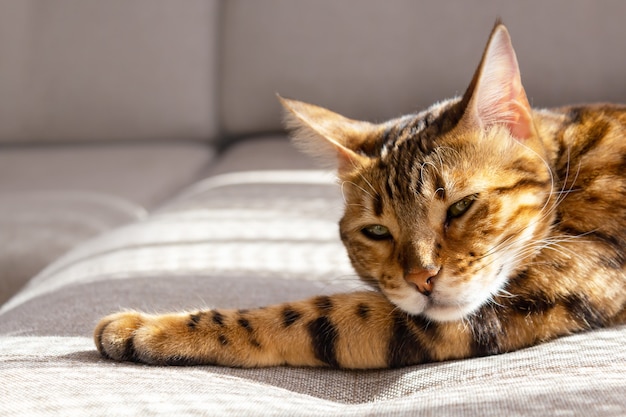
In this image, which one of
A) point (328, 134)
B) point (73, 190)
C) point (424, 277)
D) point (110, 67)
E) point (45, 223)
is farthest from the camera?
point (110, 67)

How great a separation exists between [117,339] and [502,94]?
23.3 inches

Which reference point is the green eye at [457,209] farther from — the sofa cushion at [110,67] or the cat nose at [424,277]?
the sofa cushion at [110,67]

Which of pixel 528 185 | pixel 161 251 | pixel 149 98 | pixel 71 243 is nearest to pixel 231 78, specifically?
pixel 149 98

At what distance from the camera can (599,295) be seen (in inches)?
36.4

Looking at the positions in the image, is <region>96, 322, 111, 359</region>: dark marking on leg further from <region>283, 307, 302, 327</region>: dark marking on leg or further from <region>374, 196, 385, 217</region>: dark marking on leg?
<region>374, 196, 385, 217</region>: dark marking on leg

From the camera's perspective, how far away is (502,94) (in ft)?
3.21

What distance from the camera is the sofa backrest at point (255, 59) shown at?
2.28m

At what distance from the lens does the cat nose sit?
891 mm

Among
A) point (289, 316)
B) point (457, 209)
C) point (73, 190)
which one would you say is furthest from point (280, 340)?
point (73, 190)

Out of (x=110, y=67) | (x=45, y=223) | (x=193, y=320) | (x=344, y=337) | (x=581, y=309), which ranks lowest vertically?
(x=581, y=309)

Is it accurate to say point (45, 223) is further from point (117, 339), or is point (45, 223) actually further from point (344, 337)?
point (344, 337)

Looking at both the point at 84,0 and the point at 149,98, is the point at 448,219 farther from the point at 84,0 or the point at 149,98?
the point at 84,0

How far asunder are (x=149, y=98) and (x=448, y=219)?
2.06m

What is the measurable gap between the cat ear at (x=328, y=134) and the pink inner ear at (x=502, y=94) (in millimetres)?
189
